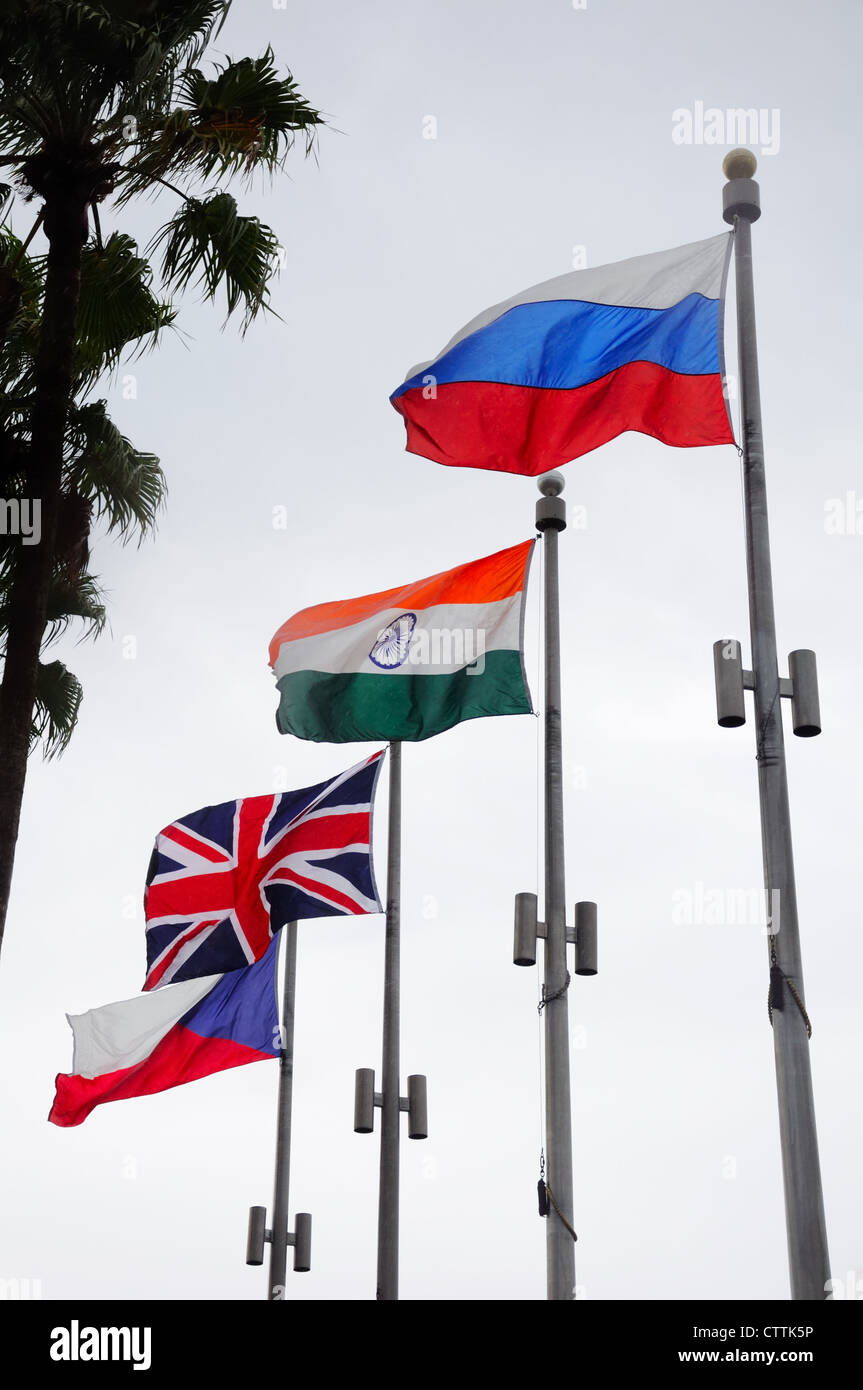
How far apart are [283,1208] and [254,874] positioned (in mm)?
4439

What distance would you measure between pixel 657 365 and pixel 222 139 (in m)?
3.73

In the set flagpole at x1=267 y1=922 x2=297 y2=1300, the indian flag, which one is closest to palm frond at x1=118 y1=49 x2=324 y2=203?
the indian flag

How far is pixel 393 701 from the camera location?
15.9 m

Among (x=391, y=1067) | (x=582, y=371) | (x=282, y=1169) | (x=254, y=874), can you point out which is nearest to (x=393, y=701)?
(x=254, y=874)

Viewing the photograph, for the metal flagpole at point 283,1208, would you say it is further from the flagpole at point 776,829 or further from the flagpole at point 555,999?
the flagpole at point 776,829

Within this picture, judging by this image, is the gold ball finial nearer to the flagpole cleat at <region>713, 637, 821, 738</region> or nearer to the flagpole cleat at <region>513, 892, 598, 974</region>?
the flagpole cleat at <region>713, 637, 821, 738</region>

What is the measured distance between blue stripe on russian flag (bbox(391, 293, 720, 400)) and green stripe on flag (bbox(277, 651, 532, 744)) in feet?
10.7

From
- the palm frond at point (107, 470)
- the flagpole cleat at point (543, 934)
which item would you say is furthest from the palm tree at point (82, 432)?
the flagpole cleat at point (543, 934)

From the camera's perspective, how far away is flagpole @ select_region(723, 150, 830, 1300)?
7.97 metres

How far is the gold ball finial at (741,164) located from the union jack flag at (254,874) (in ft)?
26.2

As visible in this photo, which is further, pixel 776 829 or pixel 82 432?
pixel 82 432

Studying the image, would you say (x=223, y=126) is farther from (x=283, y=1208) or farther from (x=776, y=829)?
(x=283, y=1208)

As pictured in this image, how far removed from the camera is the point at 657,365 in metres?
11.4
